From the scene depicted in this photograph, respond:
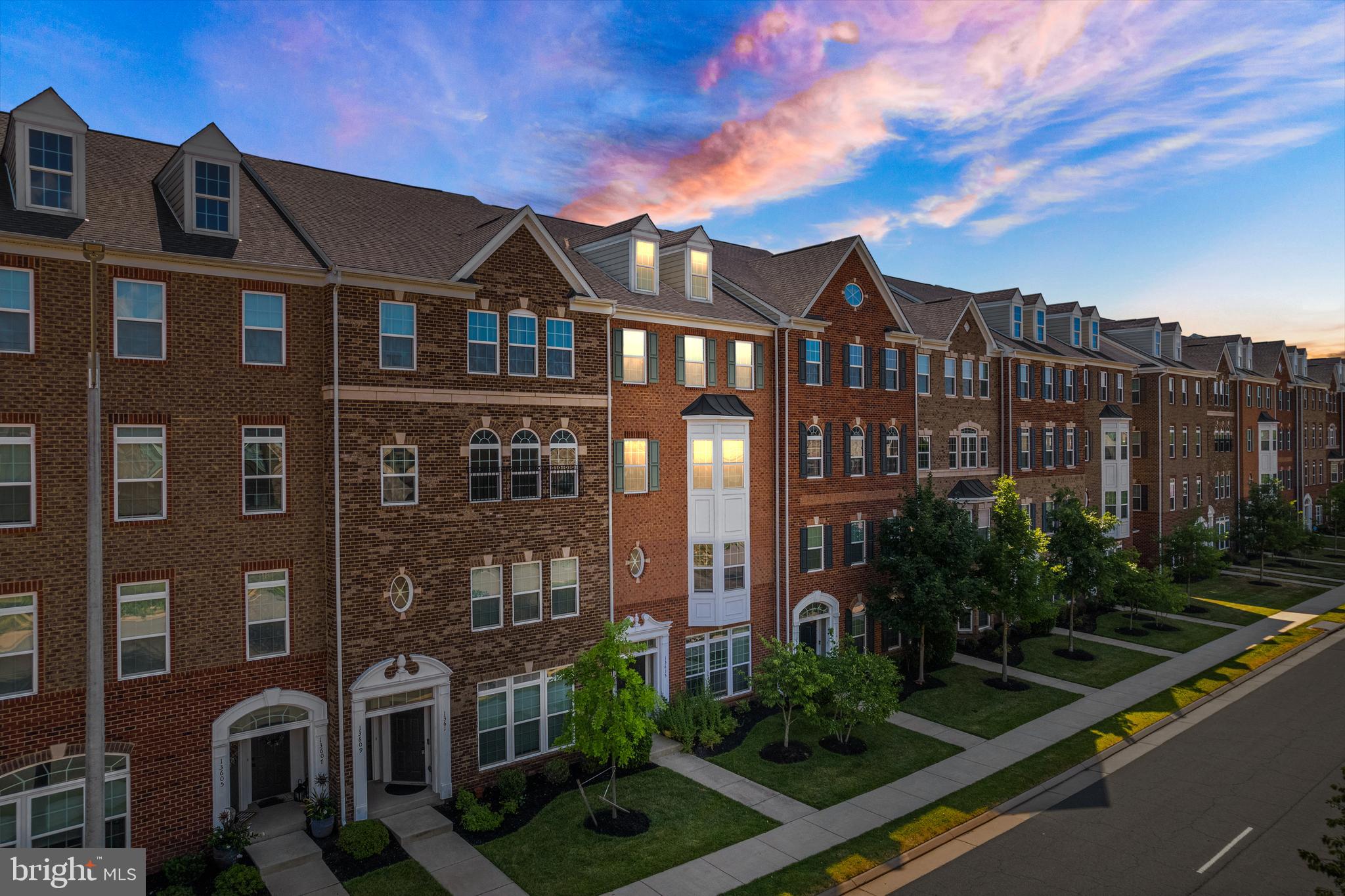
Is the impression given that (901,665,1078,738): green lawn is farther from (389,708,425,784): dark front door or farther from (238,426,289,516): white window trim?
(238,426,289,516): white window trim

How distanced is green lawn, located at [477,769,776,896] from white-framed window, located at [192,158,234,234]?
16.3 meters

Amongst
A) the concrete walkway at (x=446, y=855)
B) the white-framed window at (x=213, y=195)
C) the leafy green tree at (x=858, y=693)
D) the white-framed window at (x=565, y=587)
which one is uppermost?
the white-framed window at (x=213, y=195)

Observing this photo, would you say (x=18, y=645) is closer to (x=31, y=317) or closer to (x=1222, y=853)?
(x=31, y=317)

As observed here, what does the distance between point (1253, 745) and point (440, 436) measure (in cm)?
2628

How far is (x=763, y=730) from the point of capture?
25.8 metres

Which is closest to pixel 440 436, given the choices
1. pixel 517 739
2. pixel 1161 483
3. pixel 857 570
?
pixel 517 739

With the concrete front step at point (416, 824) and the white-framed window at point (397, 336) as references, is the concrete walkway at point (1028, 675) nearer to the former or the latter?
the concrete front step at point (416, 824)

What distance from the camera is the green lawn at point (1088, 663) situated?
103 feet

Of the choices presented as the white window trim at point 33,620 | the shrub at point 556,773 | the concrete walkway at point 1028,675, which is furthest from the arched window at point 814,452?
the white window trim at point 33,620

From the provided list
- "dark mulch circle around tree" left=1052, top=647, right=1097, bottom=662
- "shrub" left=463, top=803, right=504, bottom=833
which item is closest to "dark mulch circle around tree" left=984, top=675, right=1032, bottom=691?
"dark mulch circle around tree" left=1052, top=647, right=1097, bottom=662

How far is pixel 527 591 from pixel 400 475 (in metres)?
4.98

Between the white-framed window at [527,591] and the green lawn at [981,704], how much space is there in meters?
14.0

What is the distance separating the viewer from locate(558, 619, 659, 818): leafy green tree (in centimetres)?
1873

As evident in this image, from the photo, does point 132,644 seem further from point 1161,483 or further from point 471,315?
point 1161,483
